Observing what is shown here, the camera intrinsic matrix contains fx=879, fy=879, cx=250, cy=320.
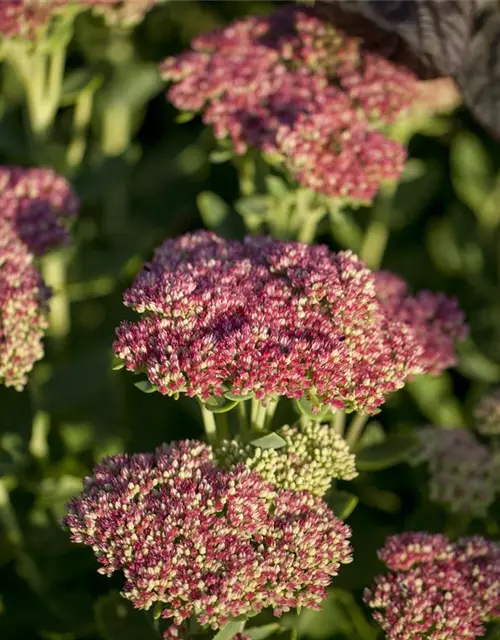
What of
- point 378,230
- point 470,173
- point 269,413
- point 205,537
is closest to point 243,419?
point 269,413

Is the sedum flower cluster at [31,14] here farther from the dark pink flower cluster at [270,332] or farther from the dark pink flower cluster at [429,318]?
the dark pink flower cluster at [429,318]

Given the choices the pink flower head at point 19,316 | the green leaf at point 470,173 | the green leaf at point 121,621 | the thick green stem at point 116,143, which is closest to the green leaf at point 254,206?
the pink flower head at point 19,316

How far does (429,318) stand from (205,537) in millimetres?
772

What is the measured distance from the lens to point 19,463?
168 cm

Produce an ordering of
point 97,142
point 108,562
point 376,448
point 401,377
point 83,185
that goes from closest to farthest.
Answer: point 108,562
point 401,377
point 376,448
point 83,185
point 97,142

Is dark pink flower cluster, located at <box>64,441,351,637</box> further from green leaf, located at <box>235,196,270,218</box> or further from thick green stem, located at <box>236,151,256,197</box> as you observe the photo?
thick green stem, located at <box>236,151,256,197</box>

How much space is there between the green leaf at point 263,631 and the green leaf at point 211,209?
2.73 feet

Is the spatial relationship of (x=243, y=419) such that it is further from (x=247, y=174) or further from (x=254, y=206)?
(x=247, y=174)

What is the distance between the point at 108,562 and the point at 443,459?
794 millimetres

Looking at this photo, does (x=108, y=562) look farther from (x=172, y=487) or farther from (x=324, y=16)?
(x=324, y=16)

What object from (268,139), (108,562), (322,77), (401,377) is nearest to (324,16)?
(322,77)

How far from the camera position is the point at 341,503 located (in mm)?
1448

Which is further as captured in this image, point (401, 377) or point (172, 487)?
point (401, 377)

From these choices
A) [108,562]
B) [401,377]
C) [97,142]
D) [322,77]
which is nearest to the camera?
[108,562]
